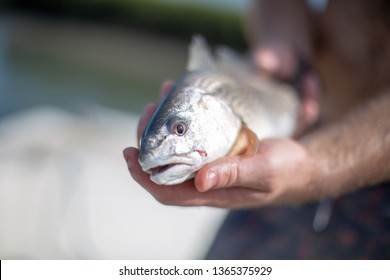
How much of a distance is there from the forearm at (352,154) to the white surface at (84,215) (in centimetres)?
103

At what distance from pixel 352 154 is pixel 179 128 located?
603 mm

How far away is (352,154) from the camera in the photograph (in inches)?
54.5

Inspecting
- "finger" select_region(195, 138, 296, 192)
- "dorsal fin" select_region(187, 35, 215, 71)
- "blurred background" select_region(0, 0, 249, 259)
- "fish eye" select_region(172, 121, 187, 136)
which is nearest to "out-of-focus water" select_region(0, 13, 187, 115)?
"blurred background" select_region(0, 0, 249, 259)

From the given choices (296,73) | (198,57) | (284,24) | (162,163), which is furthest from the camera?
(284,24)

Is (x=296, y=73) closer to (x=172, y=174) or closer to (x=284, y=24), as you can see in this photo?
(x=284, y=24)

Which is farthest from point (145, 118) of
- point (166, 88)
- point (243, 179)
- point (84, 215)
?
point (84, 215)

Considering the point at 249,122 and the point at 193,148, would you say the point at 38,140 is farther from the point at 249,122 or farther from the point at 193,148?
the point at 193,148

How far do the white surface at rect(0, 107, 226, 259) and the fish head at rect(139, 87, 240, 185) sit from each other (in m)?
1.30

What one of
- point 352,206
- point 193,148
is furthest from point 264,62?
point 193,148

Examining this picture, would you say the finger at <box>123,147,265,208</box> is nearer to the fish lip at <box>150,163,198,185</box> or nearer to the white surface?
the fish lip at <box>150,163,198,185</box>

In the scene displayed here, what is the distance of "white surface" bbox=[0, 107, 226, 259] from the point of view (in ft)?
7.93

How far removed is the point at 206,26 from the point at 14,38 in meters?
3.62

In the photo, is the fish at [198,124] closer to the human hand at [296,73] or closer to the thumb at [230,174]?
the thumb at [230,174]
